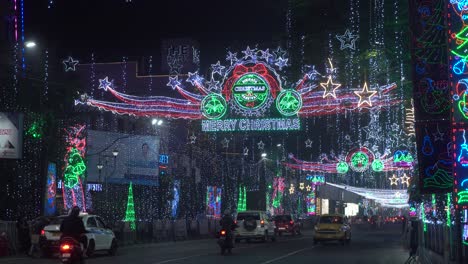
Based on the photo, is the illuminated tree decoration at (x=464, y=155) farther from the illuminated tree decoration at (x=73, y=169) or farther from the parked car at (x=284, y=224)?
the parked car at (x=284, y=224)

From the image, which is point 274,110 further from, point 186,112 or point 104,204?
point 104,204

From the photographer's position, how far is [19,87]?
32.1 m

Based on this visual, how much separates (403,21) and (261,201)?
38199 mm

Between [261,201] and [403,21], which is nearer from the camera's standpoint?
[403,21]

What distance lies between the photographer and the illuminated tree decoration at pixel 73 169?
39125 mm

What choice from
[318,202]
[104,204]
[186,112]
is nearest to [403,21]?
[186,112]

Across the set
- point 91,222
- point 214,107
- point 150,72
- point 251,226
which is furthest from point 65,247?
point 150,72

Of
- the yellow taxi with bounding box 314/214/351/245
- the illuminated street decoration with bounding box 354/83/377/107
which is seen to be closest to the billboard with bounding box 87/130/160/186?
the yellow taxi with bounding box 314/214/351/245

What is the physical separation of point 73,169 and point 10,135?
1132cm

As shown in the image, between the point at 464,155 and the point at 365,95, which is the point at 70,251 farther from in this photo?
the point at 365,95

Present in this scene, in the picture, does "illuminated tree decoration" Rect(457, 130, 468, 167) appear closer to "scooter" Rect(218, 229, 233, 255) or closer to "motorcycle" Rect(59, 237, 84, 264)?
"motorcycle" Rect(59, 237, 84, 264)

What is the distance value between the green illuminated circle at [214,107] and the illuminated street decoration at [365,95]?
7298 millimetres

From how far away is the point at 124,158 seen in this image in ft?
158

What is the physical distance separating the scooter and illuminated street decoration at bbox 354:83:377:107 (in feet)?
26.2
